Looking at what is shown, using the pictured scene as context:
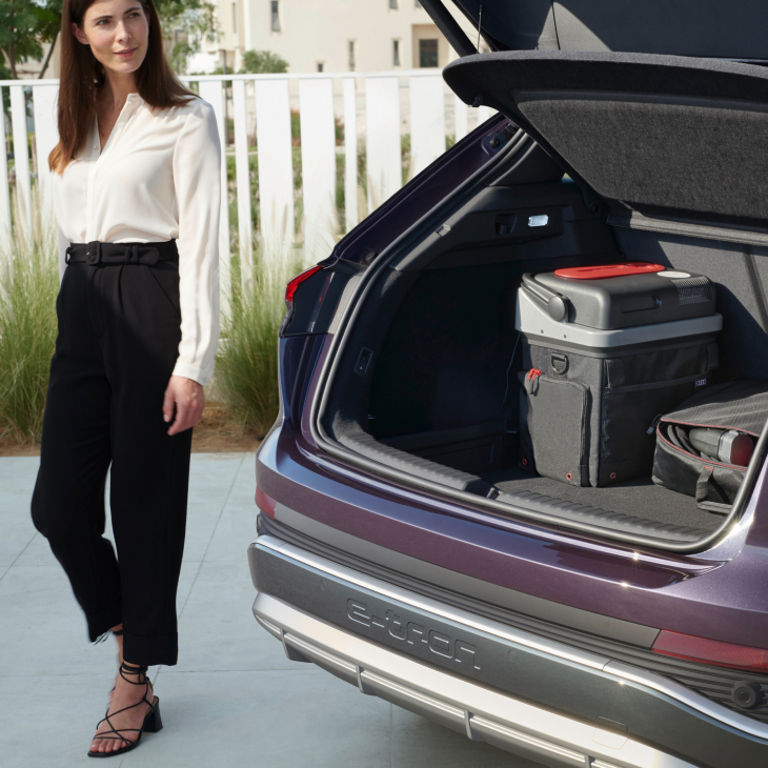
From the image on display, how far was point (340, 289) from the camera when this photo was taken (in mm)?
2703

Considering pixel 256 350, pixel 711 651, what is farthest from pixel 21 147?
pixel 711 651

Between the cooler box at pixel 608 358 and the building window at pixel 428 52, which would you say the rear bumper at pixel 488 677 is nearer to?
the cooler box at pixel 608 358

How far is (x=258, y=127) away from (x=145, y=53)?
352 cm

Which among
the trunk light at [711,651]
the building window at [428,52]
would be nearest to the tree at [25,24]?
the trunk light at [711,651]

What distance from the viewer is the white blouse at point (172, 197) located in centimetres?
257

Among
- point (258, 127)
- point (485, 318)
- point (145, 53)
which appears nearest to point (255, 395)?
point (258, 127)

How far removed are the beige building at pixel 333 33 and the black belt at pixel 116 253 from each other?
59175 mm

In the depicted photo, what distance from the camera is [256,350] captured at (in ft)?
17.8

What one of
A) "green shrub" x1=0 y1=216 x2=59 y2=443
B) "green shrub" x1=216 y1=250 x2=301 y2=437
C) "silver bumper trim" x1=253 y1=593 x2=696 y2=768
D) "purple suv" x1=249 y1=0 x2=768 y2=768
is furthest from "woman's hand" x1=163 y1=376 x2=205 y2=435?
"green shrub" x1=0 y1=216 x2=59 y2=443

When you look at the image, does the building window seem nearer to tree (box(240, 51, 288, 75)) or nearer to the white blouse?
tree (box(240, 51, 288, 75))

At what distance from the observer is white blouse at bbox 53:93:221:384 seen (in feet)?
8.45

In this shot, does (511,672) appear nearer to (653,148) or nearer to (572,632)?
(572,632)

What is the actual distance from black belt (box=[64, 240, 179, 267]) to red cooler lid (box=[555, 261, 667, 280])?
3.31 feet

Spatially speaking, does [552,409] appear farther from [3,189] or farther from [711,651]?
[3,189]
